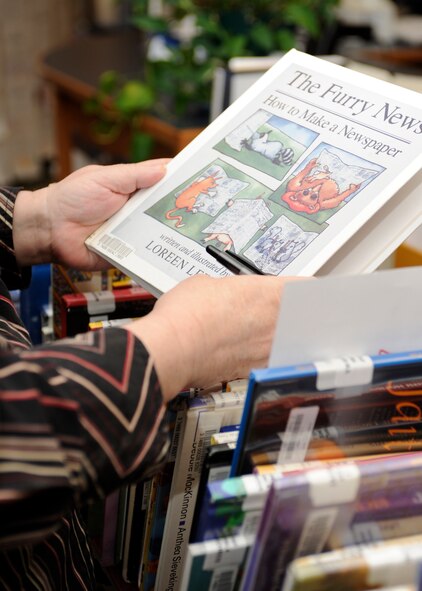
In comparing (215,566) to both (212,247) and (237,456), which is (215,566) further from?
(212,247)

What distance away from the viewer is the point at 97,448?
1.51 ft

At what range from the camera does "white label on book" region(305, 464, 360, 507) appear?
44 centimetres

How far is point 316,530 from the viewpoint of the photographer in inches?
17.8

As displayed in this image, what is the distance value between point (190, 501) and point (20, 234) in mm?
389

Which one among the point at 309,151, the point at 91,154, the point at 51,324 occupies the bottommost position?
the point at 91,154

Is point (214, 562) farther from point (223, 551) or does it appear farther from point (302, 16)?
point (302, 16)

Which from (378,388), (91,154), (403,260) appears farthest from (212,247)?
(91,154)

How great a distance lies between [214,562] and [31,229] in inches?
19.0

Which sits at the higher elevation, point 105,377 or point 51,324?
point 105,377

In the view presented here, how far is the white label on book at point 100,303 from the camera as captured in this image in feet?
2.35

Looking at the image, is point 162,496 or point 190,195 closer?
point 162,496

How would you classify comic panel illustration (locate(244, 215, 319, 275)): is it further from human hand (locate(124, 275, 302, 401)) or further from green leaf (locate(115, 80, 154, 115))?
green leaf (locate(115, 80, 154, 115))

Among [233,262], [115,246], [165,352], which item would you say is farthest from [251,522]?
[115,246]

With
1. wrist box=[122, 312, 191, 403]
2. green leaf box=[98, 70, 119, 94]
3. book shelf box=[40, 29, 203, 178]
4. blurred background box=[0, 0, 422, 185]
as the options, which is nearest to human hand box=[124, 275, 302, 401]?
wrist box=[122, 312, 191, 403]
